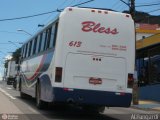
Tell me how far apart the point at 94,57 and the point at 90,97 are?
134 cm

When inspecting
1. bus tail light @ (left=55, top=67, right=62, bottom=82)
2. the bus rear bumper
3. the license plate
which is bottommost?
the bus rear bumper

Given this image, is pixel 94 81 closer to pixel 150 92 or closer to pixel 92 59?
pixel 92 59

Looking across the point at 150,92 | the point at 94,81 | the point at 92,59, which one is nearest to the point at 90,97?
the point at 94,81

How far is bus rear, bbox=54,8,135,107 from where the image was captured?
15500 millimetres

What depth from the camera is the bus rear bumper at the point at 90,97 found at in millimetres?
15352

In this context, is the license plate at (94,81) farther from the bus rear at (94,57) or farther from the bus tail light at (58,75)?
the bus tail light at (58,75)

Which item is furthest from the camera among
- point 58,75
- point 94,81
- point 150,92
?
point 150,92

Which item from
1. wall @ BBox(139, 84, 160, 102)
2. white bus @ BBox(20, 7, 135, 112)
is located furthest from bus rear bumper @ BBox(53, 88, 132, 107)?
wall @ BBox(139, 84, 160, 102)

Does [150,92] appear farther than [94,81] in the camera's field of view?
Yes

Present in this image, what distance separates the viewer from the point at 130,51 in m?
16.1

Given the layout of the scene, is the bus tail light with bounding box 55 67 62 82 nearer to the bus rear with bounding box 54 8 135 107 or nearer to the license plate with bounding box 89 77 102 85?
the bus rear with bounding box 54 8 135 107

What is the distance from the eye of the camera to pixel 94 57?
620 inches

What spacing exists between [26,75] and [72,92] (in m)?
8.98

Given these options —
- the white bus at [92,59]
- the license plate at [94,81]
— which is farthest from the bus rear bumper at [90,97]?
the license plate at [94,81]
